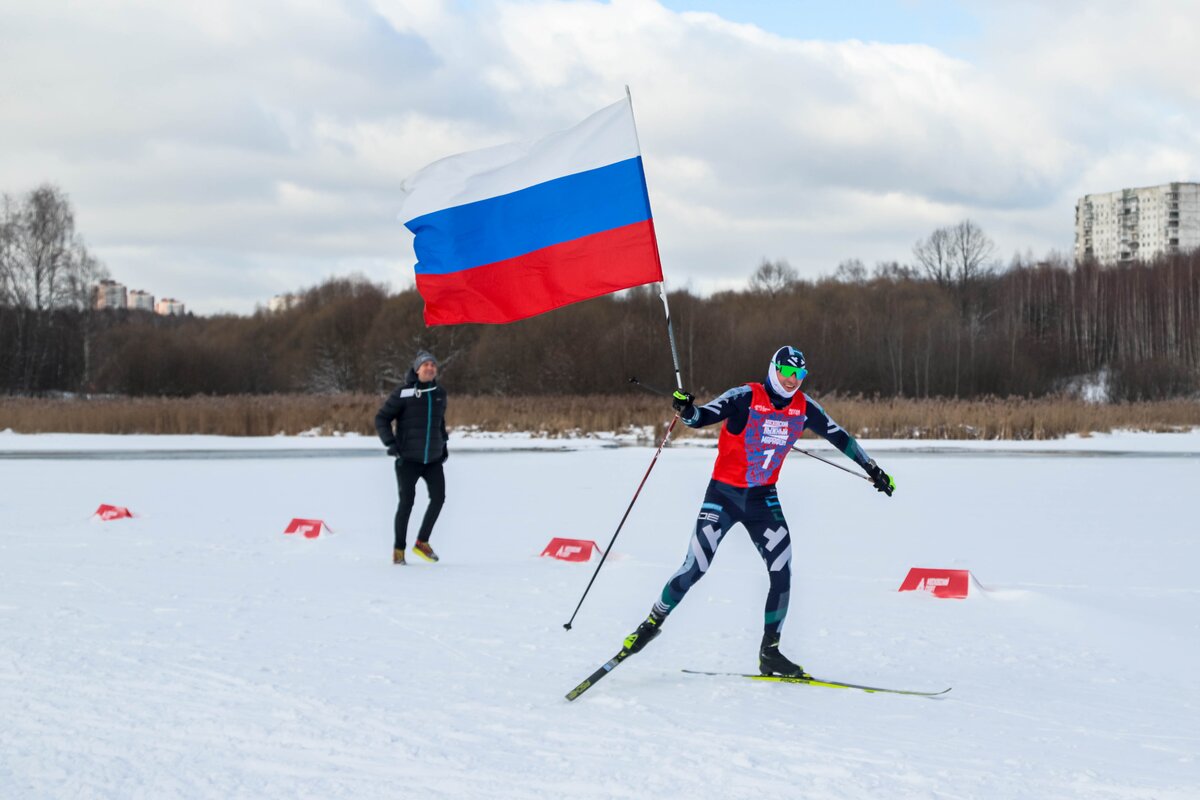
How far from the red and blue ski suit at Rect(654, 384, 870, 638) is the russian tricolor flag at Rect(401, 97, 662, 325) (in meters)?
1.77

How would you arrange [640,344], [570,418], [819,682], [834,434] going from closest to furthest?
[819,682], [834,434], [570,418], [640,344]

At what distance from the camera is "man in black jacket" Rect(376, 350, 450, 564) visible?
10.0m

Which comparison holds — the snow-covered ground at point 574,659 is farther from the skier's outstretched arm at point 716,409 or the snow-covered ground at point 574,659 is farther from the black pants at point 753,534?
the skier's outstretched arm at point 716,409

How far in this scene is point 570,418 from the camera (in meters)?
32.0

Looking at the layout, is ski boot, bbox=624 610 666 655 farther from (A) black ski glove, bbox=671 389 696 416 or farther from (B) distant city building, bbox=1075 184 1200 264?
(B) distant city building, bbox=1075 184 1200 264

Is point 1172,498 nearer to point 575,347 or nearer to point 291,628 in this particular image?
point 291,628

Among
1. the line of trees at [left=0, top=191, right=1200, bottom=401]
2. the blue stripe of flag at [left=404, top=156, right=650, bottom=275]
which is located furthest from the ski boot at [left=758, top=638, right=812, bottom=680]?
the line of trees at [left=0, top=191, right=1200, bottom=401]

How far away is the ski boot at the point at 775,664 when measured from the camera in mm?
6004

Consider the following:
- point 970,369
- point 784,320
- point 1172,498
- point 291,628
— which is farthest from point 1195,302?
point 291,628

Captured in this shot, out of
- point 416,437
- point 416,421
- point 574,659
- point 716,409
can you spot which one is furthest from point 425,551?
point 716,409

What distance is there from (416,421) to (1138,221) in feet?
384

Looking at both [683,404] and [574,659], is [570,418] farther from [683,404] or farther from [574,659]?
[683,404]

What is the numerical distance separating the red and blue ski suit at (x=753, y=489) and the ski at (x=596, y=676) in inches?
13.7

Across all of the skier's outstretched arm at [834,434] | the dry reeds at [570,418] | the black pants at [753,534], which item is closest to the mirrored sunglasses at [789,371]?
the skier's outstretched arm at [834,434]
